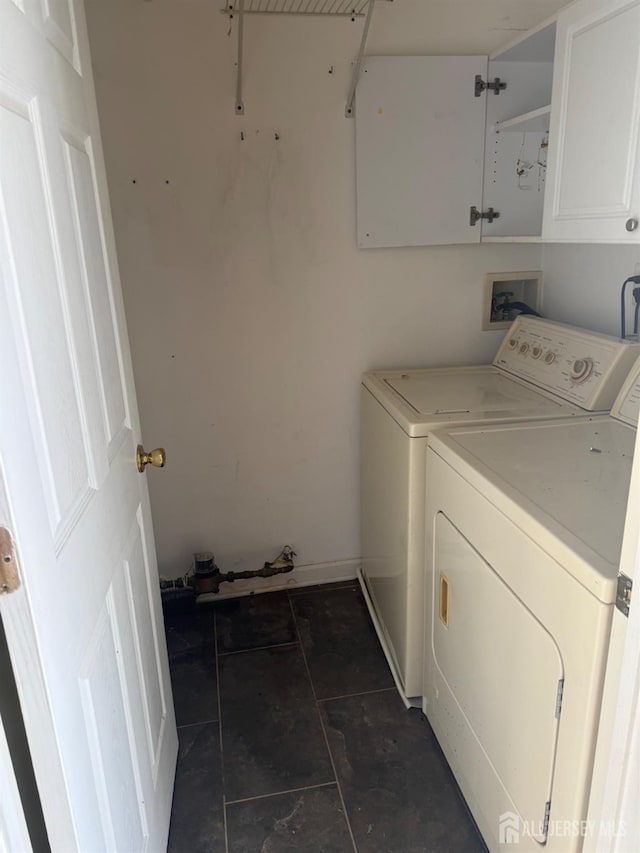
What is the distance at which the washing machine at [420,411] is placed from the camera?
1718mm

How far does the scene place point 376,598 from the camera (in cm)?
227

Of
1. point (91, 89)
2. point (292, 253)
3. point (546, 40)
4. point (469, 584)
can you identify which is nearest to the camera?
point (91, 89)

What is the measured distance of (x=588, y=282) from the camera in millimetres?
2084

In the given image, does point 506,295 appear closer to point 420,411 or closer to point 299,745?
point 420,411

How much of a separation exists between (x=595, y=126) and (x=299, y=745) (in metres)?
1.87

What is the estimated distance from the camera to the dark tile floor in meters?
1.53

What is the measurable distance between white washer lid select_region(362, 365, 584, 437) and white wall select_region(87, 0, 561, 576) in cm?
16

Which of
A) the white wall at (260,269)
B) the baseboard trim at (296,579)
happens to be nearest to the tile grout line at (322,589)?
the baseboard trim at (296,579)

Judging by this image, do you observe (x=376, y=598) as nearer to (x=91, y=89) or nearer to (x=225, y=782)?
(x=225, y=782)

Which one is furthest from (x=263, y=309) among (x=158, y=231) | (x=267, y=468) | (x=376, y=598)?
(x=376, y=598)

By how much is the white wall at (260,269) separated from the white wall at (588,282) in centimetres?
14

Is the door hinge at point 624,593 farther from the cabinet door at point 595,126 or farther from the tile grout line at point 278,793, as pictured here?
the tile grout line at point 278,793

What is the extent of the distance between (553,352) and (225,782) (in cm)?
165

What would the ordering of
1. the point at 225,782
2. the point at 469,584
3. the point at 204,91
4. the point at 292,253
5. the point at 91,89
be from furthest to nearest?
the point at 292,253 < the point at 204,91 < the point at 225,782 < the point at 469,584 < the point at 91,89
